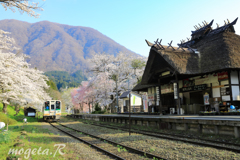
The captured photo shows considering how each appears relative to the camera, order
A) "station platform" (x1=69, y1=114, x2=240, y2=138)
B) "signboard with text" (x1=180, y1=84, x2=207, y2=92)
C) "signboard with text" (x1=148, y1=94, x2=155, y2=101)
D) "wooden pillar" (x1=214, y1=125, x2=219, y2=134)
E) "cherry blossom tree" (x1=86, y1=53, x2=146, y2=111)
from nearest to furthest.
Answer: "station platform" (x1=69, y1=114, x2=240, y2=138) → "wooden pillar" (x1=214, y1=125, x2=219, y2=134) → "signboard with text" (x1=180, y1=84, x2=207, y2=92) → "signboard with text" (x1=148, y1=94, x2=155, y2=101) → "cherry blossom tree" (x1=86, y1=53, x2=146, y2=111)

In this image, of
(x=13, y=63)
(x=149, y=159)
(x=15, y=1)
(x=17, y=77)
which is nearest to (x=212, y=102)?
(x=149, y=159)

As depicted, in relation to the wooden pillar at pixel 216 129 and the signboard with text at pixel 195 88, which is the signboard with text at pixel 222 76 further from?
the wooden pillar at pixel 216 129

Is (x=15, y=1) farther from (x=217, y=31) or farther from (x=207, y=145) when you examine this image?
(x=217, y=31)

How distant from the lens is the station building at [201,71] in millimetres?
15828

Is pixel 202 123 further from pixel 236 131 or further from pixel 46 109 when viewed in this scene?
pixel 46 109

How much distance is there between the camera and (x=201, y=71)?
57.2ft

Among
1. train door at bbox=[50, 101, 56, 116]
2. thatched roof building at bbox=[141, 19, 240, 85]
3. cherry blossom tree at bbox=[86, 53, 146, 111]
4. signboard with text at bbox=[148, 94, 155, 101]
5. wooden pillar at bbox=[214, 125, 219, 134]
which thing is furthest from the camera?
cherry blossom tree at bbox=[86, 53, 146, 111]

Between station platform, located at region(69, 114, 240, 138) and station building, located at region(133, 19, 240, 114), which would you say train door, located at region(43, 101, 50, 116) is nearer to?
station building, located at region(133, 19, 240, 114)

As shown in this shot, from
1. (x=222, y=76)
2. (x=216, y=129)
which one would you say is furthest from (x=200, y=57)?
(x=216, y=129)

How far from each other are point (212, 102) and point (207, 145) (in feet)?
34.2

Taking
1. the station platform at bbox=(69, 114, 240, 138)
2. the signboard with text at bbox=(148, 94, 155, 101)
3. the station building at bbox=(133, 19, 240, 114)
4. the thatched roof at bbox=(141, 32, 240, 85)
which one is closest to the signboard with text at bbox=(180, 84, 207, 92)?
the station building at bbox=(133, 19, 240, 114)

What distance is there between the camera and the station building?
1583 centimetres

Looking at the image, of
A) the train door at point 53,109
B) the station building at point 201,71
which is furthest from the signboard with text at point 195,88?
the train door at point 53,109

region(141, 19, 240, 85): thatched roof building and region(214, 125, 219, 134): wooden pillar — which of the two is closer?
region(214, 125, 219, 134): wooden pillar
